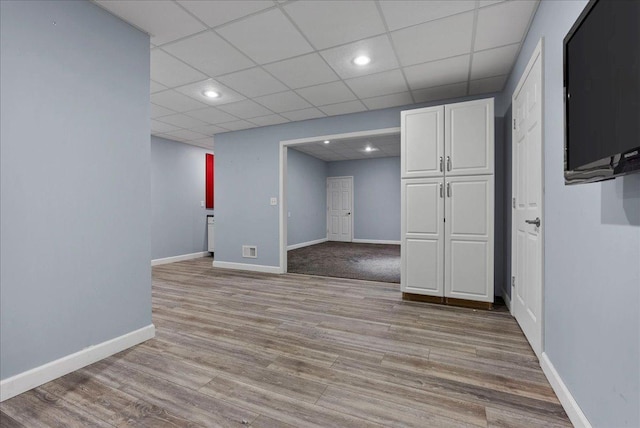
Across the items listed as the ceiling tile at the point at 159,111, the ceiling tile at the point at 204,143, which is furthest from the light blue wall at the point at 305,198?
the ceiling tile at the point at 159,111

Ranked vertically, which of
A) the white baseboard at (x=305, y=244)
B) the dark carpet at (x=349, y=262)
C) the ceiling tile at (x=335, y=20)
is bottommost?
the dark carpet at (x=349, y=262)

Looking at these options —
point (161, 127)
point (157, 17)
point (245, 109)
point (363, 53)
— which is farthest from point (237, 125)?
point (363, 53)

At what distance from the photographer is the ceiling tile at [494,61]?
264cm

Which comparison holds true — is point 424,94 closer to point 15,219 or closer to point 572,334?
point 572,334

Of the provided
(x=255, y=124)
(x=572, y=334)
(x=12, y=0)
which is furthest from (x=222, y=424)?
(x=255, y=124)

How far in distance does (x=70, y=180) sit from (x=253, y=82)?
2.07 metres

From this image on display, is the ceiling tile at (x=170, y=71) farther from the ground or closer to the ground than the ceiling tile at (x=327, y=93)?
closer to the ground

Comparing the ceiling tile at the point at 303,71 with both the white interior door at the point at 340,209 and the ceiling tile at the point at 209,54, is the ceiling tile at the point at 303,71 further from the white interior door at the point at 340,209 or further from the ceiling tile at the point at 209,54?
the white interior door at the point at 340,209

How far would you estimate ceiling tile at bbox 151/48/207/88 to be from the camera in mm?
2721

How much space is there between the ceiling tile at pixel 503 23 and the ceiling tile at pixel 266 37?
141cm

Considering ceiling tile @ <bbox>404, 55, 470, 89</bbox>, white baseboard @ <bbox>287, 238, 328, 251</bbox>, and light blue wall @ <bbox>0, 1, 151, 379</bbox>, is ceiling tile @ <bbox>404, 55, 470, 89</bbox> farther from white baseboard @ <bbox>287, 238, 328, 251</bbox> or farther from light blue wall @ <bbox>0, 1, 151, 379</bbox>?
white baseboard @ <bbox>287, 238, 328, 251</bbox>

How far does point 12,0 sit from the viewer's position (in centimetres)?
163

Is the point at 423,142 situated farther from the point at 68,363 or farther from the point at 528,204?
the point at 68,363

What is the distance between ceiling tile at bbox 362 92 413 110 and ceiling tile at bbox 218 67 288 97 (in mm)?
1173
